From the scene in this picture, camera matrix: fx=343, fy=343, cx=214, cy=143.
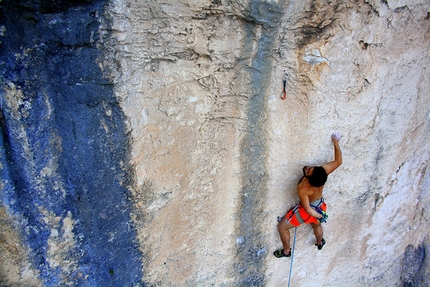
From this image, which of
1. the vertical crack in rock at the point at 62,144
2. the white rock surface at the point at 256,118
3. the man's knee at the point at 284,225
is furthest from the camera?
the man's knee at the point at 284,225

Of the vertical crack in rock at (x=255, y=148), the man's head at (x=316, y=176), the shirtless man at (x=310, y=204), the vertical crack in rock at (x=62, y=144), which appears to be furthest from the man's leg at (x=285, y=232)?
the vertical crack in rock at (x=62, y=144)

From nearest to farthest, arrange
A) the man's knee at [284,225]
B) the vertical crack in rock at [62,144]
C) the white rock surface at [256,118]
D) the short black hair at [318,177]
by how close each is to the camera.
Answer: the vertical crack in rock at [62,144] → the white rock surface at [256,118] → the short black hair at [318,177] → the man's knee at [284,225]

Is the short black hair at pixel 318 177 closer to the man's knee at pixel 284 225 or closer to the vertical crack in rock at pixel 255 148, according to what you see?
the vertical crack in rock at pixel 255 148

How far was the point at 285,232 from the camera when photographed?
7.59 feet

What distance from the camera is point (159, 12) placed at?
1556 mm

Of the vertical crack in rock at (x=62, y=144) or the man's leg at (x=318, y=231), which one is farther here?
the man's leg at (x=318, y=231)

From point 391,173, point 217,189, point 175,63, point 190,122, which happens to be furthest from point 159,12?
point 391,173

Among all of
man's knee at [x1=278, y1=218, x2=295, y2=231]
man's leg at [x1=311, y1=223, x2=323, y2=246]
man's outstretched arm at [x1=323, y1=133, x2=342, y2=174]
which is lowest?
man's leg at [x1=311, y1=223, x2=323, y2=246]

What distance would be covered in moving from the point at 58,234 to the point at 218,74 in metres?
1.16

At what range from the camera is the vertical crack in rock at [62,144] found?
1427 millimetres

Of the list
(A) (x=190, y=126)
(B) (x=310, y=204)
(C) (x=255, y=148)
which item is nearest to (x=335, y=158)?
(B) (x=310, y=204)

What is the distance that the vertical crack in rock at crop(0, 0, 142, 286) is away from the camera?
1427 millimetres

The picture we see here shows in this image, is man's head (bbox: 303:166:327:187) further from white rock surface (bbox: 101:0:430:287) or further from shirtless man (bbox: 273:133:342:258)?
white rock surface (bbox: 101:0:430:287)

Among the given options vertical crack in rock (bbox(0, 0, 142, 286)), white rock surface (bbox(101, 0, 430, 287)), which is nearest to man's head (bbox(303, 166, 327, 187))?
white rock surface (bbox(101, 0, 430, 287))
